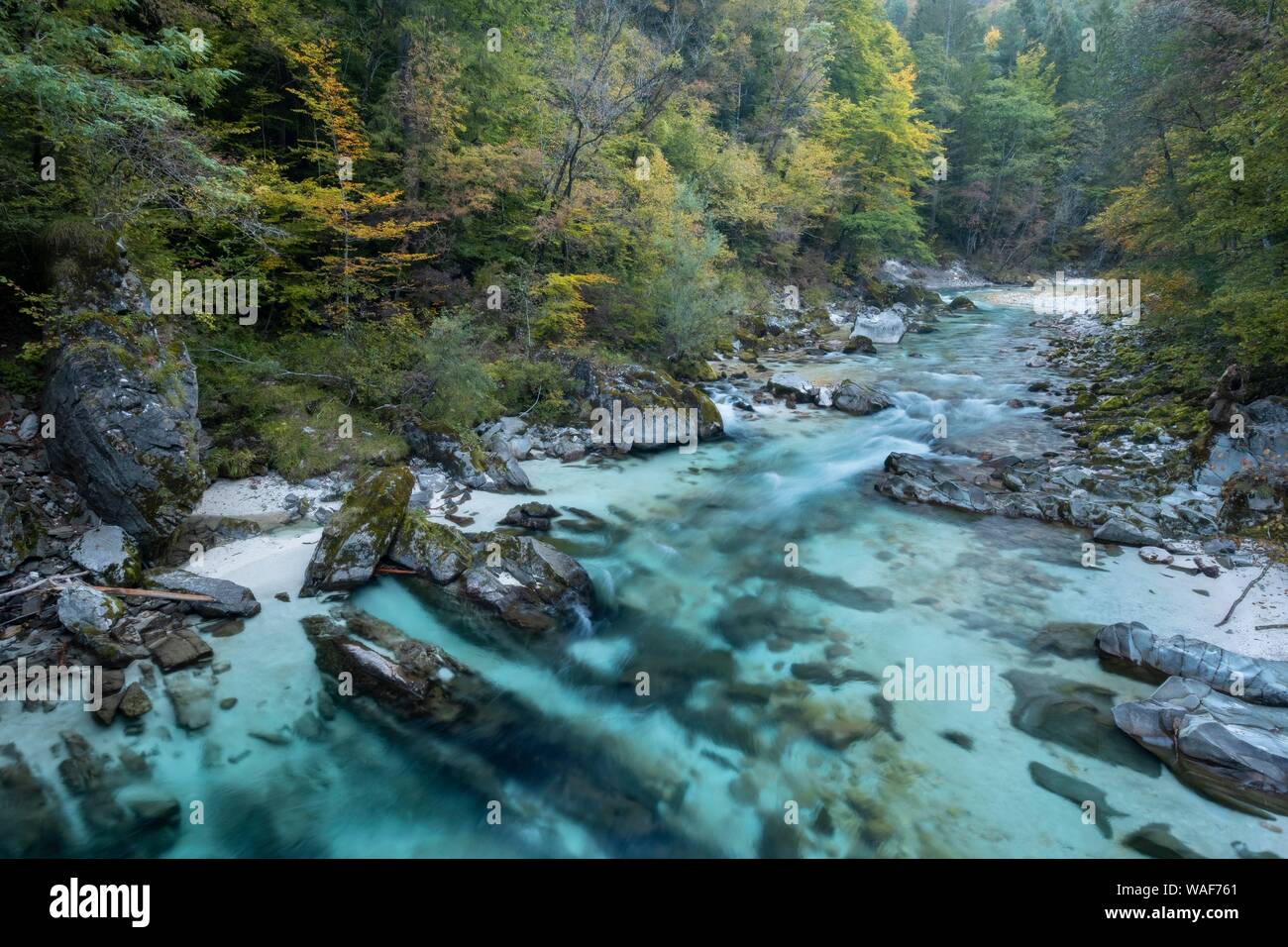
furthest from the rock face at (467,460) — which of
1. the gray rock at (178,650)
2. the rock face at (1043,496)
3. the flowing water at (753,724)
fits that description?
the rock face at (1043,496)

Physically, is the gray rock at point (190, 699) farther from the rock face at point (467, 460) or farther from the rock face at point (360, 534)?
the rock face at point (467, 460)

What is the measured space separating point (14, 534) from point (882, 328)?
27541mm

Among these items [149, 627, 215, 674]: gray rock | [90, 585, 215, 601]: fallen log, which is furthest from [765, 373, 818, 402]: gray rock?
[149, 627, 215, 674]: gray rock

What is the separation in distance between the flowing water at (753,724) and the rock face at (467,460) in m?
0.73

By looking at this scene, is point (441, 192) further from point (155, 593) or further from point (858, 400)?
point (858, 400)

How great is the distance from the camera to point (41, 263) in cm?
830

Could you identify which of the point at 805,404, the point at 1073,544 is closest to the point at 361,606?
the point at 1073,544

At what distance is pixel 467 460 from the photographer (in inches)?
447

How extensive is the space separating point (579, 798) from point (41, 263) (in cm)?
1032

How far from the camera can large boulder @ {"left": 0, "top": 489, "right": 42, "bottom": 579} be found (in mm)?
6758

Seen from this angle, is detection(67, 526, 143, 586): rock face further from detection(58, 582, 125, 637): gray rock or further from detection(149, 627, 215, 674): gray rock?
detection(149, 627, 215, 674): gray rock

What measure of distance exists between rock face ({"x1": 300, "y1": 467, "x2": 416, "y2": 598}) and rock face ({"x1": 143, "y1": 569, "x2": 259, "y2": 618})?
62cm

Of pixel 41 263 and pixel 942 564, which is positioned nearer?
pixel 41 263

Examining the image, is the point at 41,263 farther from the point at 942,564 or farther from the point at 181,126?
the point at 942,564
